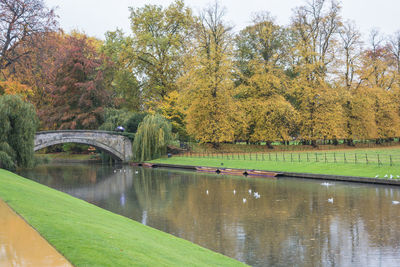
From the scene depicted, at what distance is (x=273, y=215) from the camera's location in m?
18.0

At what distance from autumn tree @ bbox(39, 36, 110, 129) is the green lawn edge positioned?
58.5 ft

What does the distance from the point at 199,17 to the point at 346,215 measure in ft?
146

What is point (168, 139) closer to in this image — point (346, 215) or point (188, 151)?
point (188, 151)

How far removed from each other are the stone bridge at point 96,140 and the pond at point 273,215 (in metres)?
17.5

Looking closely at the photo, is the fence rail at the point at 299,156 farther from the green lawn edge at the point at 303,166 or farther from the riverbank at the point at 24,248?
the riverbank at the point at 24,248

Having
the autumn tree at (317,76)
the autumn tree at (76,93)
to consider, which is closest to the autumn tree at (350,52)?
the autumn tree at (317,76)

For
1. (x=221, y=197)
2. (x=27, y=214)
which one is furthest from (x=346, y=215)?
(x=27, y=214)

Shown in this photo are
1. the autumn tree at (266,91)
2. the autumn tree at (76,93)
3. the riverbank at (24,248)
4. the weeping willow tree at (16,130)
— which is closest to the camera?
the riverbank at (24,248)

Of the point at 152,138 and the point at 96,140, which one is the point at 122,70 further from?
the point at 152,138

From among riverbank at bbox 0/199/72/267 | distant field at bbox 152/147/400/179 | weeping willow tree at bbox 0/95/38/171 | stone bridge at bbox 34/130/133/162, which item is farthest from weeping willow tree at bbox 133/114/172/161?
A: riverbank at bbox 0/199/72/267

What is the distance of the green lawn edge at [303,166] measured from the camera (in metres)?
28.6

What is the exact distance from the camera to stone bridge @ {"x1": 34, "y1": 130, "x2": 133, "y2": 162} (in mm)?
48094

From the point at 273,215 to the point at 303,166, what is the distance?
57.1ft

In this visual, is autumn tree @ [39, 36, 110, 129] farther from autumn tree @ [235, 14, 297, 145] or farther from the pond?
the pond
